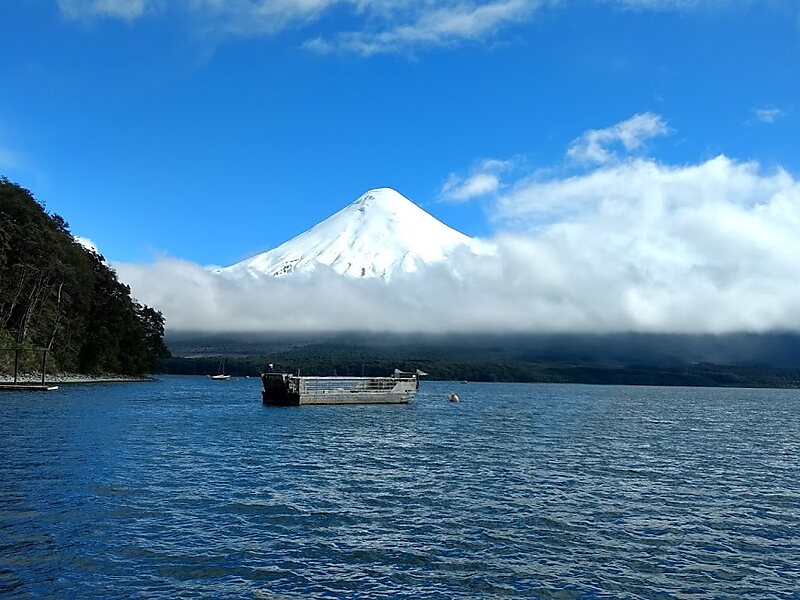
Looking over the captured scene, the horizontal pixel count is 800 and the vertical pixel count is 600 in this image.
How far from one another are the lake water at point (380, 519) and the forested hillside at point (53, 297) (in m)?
64.1

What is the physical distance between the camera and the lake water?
54.0ft

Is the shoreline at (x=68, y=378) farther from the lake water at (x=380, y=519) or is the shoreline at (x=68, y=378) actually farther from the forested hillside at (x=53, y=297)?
the lake water at (x=380, y=519)

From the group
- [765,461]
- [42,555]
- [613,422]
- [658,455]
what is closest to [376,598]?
[42,555]

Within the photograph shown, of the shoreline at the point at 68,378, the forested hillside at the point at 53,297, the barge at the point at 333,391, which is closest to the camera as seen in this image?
the barge at the point at 333,391

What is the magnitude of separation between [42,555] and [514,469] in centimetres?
2454

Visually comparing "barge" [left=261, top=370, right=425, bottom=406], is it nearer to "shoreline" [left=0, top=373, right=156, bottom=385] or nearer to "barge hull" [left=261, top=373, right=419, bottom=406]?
"barge hull" [left=261, top=373, right=419, bottom=406]

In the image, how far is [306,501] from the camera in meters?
25.6

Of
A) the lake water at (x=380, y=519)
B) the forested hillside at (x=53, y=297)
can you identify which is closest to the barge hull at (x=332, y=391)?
the forested hillside at (x=53, y=297)

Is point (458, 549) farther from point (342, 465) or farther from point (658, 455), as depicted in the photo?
point (658, 455)

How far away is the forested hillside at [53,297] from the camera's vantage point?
337ft

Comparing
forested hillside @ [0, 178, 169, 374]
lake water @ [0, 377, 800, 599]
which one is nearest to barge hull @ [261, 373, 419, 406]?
forested hillside @ [0, 178, 169, 374]

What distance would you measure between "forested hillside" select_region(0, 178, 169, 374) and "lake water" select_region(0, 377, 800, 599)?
6414 cm

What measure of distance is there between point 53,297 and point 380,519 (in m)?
112

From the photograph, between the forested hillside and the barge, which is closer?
the barge
